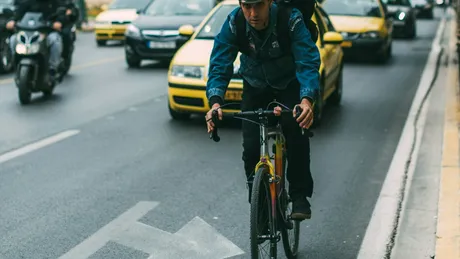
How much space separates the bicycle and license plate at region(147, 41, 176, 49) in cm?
1325

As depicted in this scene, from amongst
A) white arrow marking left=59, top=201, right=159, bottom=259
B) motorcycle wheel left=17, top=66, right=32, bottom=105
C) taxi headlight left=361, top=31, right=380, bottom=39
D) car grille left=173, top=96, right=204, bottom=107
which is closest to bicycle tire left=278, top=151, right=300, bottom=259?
white arrow marking left=59, top=201, right=159, bottom=259

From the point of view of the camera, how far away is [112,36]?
2528cm

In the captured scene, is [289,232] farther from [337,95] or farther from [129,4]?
[129,4]

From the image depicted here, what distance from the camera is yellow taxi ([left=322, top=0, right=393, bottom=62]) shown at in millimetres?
19844

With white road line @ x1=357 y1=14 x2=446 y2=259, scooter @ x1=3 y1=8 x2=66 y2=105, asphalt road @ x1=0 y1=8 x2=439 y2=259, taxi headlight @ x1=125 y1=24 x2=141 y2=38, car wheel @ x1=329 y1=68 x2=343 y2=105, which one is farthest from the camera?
taxi headlight @ x1=125 y1=24 x2=141 y2=38

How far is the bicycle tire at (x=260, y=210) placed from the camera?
4.67 meters

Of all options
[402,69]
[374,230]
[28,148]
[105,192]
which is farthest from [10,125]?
[402,69]

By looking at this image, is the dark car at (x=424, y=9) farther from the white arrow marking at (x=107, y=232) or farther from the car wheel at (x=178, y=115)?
the white arrow marking at (x=107, y=232)

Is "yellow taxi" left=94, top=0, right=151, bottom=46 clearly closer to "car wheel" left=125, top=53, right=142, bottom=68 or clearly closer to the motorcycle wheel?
"car wheel" left=125, top=53, right=142, bottom=68

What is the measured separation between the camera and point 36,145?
388 inches

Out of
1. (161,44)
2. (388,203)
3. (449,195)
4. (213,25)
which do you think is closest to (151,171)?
(388,203)

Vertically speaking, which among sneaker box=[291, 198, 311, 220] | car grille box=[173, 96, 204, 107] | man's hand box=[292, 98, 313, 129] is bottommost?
car grille box=[173, 96, 204, 107]

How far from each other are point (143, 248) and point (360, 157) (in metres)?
3.85

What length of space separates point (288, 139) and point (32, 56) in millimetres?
8400
